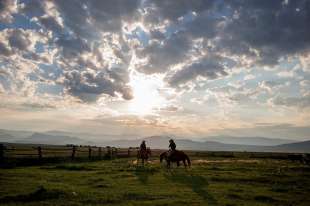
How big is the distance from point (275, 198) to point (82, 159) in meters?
37.9

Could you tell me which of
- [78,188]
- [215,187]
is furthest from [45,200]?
[215,187]

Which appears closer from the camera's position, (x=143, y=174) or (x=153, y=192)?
(x=153, y=192)

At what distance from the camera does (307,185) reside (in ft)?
78.1

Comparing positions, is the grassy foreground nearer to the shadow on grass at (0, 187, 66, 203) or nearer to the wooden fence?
the shadow on grass at (0, 187, 66, 203)

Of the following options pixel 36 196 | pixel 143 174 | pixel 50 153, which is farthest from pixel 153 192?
pixel 50 153

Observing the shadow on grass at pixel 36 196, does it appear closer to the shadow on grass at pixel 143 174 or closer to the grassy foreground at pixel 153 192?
the grassy foreground at pixel 153 192

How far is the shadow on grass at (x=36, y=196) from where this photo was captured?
1653 cm

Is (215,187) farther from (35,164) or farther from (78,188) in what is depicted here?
(35,164)

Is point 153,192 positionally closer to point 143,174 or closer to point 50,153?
point 143,174

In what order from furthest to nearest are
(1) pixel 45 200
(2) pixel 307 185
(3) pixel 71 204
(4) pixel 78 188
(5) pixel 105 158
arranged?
(5) pixel 105 158
(2) pixel 307 185
(4) pixel 78 188
(1) pixel 45 200
(3) pixel 71 204

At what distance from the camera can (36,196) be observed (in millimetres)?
17266

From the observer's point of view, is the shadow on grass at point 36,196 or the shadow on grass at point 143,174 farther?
the shadow on grass at point 143,174

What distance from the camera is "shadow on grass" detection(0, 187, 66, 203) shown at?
16531 millimetres

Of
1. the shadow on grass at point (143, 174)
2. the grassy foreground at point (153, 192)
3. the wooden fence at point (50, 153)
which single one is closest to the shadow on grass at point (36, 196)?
the grassy foreground at point (153, 192)
